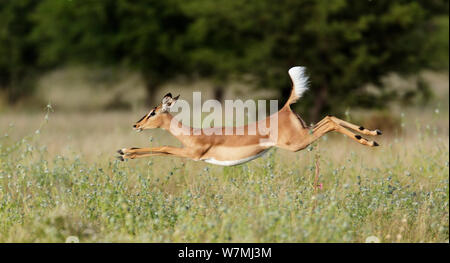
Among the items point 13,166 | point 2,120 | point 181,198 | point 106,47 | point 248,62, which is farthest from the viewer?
point 106,47

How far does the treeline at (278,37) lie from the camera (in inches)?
639

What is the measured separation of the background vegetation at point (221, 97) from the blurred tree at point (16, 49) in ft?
0.25

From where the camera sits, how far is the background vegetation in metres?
5.30

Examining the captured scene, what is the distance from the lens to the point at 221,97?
2612 cm

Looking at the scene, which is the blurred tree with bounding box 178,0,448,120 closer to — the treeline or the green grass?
the treeline

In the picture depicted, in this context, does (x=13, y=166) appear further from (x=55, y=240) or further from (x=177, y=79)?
(x=177, y=79)

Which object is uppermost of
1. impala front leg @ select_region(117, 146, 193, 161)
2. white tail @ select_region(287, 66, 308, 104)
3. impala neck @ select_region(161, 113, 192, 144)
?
white tail @ select_region(287, 66, 308, 104)


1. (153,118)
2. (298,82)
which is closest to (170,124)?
(153,118)

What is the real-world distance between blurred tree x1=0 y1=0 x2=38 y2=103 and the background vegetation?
76 mm

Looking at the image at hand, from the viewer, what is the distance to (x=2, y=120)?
69.7 ft

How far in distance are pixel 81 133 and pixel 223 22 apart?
550 centimetres

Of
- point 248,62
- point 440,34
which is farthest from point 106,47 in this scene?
point 440,34

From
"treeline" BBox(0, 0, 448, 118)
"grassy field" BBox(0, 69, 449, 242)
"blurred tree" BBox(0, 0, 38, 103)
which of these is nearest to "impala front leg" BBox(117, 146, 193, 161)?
"grassy field" BBox(0, 69, 449, 242)

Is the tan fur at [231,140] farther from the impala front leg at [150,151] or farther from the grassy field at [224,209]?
the grassy field at [224,209]
